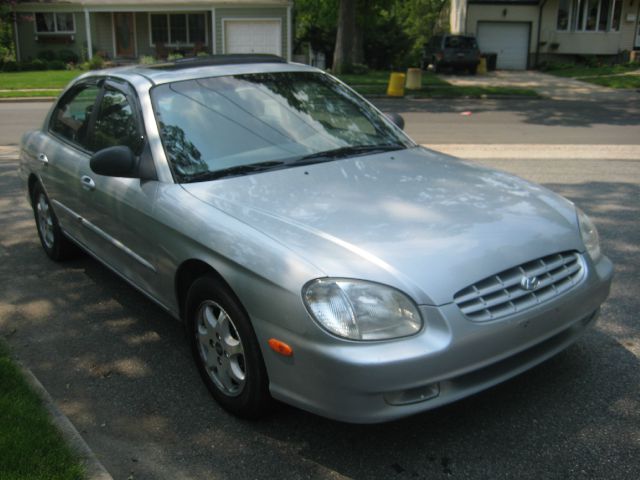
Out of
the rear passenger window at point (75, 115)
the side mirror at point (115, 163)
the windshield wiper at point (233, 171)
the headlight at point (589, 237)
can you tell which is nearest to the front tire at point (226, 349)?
the windshield wiper at point (233, 171)

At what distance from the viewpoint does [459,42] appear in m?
30.8

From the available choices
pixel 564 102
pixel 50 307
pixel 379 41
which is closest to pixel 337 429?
pixel 50 307

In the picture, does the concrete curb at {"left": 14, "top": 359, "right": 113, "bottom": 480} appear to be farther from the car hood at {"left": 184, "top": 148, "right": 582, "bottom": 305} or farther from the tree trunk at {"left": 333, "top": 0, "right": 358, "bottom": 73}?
the tree trunk at {"left": 333, "top": 0, "right": 358, "bottom": 73}

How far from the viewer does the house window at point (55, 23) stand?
33406 mm

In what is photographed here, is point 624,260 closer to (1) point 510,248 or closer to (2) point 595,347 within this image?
(2) point 595,347

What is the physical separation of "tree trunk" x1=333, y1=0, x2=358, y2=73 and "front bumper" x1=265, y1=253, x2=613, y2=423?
2454 cm

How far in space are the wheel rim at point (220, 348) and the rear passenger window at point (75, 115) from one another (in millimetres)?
1992

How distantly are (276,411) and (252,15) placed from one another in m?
30.7

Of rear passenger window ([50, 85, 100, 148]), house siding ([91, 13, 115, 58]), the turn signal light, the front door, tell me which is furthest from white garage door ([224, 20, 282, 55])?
the turn signal light

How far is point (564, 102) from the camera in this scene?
19.6m

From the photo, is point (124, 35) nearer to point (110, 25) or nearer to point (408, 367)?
point (110, 25)

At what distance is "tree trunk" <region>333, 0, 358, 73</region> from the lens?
25828mm

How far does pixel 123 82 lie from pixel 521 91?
19.4m

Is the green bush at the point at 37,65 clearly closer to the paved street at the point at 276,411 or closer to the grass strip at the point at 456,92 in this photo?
the grass strip at the point at 456,92
